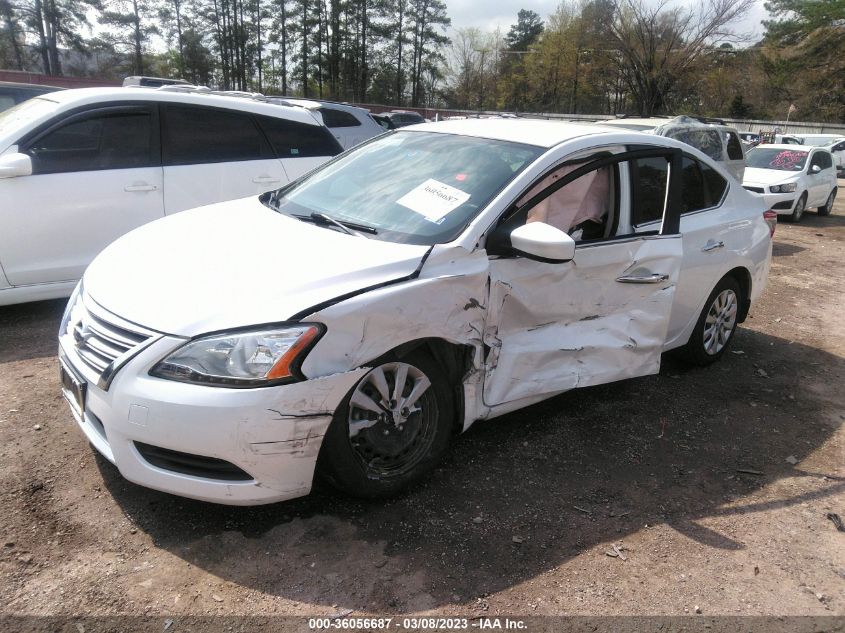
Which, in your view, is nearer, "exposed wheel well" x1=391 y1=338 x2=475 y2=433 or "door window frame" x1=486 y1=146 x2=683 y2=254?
"exposed wheel well" x1=391 y1=338 x2=475 y2=433

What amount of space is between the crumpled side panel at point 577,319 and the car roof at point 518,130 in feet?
2.19

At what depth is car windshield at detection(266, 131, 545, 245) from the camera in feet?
11.0

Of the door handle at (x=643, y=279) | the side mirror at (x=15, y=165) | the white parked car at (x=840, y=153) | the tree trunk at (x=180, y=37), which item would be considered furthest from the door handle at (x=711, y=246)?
the tree trunk at (x=180, y=37)

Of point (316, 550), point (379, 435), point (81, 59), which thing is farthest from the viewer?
point (81, 59)

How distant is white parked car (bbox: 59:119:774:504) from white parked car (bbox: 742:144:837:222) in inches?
409

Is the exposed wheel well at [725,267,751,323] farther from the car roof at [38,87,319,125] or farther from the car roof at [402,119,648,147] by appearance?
the car roof at [38,87,319,125]

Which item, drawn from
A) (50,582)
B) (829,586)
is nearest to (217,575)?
(50,582)

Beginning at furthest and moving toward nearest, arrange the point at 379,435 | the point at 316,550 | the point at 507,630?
the point at 379,435 < the point at 316,550 < the point at 507,630

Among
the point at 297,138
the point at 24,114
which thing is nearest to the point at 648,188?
the point at 297,138

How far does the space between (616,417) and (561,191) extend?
4.79 feet

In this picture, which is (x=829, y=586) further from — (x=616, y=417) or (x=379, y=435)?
(x=379, y=435)

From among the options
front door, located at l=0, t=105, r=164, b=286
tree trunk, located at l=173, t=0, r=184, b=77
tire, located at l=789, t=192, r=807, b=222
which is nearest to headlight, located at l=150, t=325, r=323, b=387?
front door, located at l=0, t=105, r=164, b=286

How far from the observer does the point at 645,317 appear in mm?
3982

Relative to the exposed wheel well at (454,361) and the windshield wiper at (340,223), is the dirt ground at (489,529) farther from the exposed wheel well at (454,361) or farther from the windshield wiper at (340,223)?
the windshield wiper at (340,223)
